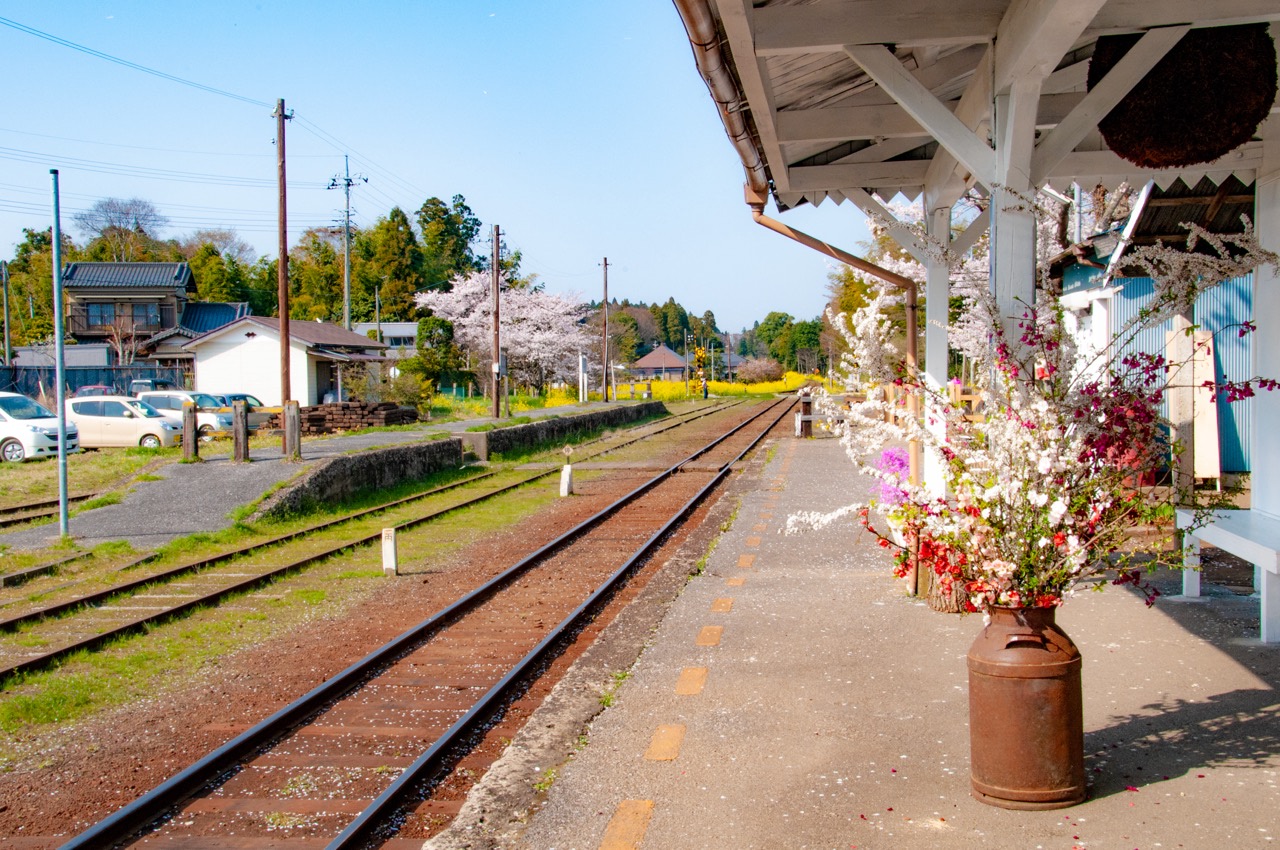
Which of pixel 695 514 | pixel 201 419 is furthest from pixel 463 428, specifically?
pixel 695 514

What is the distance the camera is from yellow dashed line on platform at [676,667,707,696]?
19.4 feet

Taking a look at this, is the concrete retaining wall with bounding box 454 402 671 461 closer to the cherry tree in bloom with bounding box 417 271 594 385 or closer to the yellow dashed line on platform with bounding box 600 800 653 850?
the cherry tree in bloom with bounding box 417 271 594 385

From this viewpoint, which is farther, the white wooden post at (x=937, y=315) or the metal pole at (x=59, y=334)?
the metal pole at (x=59, y=334)

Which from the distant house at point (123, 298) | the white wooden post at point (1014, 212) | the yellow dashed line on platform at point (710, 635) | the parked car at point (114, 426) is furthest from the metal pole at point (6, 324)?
the white wooden post at point (1014, 212)

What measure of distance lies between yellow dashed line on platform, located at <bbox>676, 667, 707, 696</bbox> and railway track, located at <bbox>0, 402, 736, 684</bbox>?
14.5 ft

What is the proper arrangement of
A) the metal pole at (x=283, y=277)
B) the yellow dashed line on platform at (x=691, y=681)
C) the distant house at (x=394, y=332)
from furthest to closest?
the distant house at (x=394, y=332) → the metal pole at (x=283, y=277) → the yellow dashed line on platform at (x=691, y=681)

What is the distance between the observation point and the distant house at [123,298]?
55.2 metres

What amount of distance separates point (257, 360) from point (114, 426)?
48.5ft

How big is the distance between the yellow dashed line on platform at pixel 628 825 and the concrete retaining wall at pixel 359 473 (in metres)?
11.2

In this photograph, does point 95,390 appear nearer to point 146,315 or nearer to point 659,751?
point 146,315

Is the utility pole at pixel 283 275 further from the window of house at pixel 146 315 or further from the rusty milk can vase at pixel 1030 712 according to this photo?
the window of house at pixel 146 315

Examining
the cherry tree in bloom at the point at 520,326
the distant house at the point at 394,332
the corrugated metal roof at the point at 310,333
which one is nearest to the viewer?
the corrugated metal roof at the point at 310,333

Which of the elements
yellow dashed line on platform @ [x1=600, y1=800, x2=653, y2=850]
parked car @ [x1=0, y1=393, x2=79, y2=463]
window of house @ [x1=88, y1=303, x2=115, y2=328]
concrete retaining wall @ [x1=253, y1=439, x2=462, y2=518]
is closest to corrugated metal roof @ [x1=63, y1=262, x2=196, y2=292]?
window of house @ [x1=88, y1=303, x2=115, y2=328]

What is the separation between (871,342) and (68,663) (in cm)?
585
